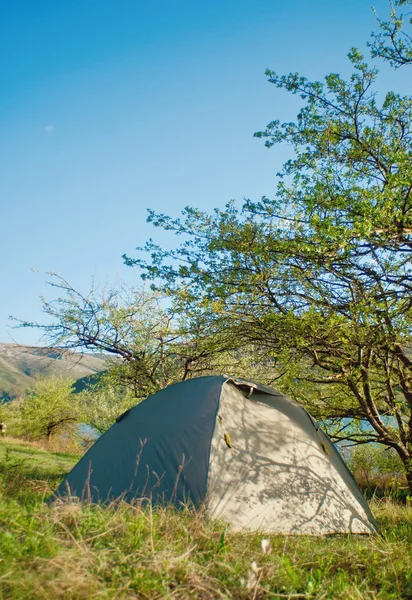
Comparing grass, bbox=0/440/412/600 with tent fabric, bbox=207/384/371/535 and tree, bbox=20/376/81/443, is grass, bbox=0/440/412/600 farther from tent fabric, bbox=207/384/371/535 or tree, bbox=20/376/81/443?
tree, bbox=20/376/81/443

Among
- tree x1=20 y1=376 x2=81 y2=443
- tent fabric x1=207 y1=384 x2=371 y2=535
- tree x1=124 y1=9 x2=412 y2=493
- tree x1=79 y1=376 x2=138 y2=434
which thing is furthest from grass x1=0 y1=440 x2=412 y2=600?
tree x1=20 y1=376 x2=81 y2=443

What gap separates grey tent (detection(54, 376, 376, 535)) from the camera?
5.45 m

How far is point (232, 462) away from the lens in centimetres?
574

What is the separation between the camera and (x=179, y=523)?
3836mm

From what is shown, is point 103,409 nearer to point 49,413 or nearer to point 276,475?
point 49,413

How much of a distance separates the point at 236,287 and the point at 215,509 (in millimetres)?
3946

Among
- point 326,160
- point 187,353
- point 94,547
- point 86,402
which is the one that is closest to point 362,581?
point 94,547

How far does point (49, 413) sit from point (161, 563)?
32.1 meters

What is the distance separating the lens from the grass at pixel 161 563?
8.66 ft

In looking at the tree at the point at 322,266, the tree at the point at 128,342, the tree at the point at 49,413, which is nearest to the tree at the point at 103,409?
the tree at the point at 49,413

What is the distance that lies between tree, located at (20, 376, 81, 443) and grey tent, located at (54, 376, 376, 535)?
89.7 ft

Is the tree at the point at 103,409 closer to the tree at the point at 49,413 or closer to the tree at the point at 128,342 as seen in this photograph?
the tree at the point at 49,413

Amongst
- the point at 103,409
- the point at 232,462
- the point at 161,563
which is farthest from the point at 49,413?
the point at 161,563

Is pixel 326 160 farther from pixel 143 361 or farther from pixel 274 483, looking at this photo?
pixel 143 361
